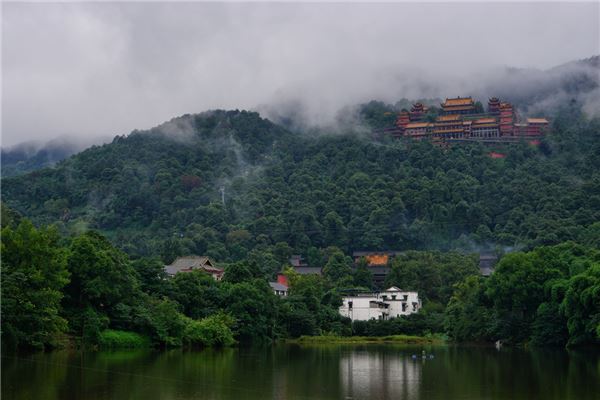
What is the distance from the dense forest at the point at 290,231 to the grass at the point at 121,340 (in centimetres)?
13

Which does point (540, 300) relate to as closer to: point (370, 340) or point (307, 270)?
point (370, 340)

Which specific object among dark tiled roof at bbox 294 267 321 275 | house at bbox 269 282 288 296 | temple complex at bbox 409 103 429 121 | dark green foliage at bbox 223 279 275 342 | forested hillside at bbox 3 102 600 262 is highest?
temple complex at bbox 409 103 429 121

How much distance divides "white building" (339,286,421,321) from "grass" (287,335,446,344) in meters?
6.92

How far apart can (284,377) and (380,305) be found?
184 feet

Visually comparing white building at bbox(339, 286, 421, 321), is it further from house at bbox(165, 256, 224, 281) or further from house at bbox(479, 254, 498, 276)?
house at bbox(479, 254, 498, 276)

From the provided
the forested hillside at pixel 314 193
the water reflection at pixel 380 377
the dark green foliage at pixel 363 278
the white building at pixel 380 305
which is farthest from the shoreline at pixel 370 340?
the forested hillside at pixel 314 193

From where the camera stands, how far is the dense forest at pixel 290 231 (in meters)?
47.6

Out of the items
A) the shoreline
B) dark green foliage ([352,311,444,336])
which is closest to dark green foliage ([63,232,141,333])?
the shoreline

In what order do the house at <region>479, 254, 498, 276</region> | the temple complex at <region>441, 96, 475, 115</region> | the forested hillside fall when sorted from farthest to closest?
the temple complex at <region>441, 96, 475, 115</region> < the forested hillside < the house at <region>479, 254, 498, 276</region>

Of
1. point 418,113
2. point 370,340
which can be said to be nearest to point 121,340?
point 370,340

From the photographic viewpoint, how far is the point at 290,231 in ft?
402

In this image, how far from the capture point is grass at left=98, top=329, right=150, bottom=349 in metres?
47.2

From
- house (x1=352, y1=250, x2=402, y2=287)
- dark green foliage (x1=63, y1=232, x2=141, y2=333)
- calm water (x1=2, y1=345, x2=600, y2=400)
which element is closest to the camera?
calm water (x1=2, y1=345, x2=600, y2=400)

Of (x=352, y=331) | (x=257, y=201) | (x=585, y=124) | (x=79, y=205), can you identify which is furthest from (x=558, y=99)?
(x=352, y=331)
